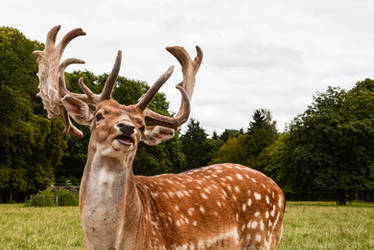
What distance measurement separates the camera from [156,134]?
4496 mm

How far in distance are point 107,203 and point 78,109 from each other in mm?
1055

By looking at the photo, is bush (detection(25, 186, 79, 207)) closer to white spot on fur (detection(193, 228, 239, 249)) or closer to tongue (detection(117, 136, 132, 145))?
white spot on fur (detection(193, 228, 239, 249))

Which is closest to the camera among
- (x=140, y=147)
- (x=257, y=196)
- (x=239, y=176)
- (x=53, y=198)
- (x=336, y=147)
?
(x=257, y=196)

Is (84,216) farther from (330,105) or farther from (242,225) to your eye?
(330,105)

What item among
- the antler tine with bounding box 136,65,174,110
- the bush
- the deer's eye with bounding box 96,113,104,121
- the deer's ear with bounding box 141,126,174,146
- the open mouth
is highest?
the antler tine with bounding box 136,65,174,110

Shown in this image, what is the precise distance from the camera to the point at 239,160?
204 ft

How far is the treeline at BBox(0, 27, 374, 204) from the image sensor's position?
1097 inches

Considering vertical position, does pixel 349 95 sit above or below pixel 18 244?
above

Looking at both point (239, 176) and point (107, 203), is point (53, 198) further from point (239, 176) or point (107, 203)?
point (107, 203)

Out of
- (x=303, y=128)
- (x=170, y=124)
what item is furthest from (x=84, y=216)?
(x=303, y=128)

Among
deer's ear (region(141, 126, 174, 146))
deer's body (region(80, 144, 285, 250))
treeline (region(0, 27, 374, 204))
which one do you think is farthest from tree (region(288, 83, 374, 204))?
deer's ear (region(141, 126, 174, 146))

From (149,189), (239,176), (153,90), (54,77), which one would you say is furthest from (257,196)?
(54,77)

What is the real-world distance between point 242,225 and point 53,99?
2.62 metres

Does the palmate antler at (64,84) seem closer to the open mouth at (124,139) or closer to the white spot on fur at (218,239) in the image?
the open mouth at (124,139)
